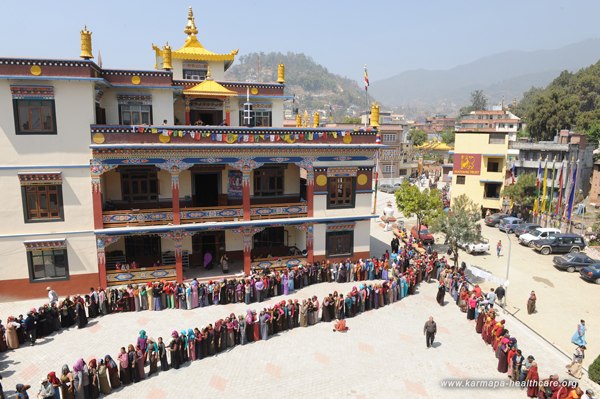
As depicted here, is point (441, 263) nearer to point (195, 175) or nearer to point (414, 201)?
point (414, 201)

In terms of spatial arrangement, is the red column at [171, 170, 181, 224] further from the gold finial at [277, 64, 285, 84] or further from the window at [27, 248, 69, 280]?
the gold finial at [277, 64, 285, 84]

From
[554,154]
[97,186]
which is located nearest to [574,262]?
[554,154]

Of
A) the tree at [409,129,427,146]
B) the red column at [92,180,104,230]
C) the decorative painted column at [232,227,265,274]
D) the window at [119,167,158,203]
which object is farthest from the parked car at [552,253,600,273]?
the tree at [409,129,427,146]

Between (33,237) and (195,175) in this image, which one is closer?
(33,237)

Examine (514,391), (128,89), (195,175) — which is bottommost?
(514,391)

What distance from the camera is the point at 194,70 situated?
93.3 ft

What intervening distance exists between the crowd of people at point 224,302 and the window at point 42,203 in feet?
14.1

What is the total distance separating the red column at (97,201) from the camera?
65.6 feet

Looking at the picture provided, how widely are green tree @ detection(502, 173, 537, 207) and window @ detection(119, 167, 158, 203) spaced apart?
33483mm

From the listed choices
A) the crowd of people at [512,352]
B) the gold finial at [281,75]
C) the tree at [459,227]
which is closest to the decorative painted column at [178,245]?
the gold finial at [281,75]

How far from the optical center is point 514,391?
13.7 m

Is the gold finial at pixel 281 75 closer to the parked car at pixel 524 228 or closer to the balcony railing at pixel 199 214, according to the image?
the balcony railing at pixel 199 214

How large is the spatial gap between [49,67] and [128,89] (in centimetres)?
438

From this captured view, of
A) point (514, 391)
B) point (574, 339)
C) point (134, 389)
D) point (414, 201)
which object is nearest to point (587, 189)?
point (414, 201)
